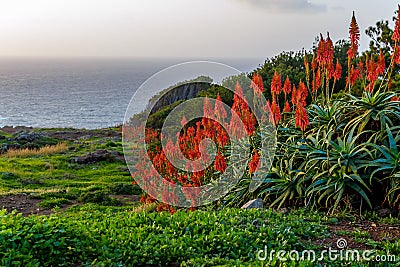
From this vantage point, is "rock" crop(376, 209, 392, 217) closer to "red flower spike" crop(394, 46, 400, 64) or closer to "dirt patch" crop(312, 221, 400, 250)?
"dirt patch" crop(312, 221, 400, 250)

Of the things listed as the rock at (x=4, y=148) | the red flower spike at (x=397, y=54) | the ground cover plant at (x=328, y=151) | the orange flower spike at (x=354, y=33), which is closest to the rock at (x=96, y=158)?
the rock at (x=4, y=148)

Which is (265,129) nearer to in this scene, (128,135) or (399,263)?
(399,263)

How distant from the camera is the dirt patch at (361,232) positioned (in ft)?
14.4

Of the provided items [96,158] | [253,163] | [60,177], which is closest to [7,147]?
[96,158]

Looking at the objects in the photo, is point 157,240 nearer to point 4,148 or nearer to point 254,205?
point 254,205

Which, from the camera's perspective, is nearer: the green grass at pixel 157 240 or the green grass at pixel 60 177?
the green grass at pixel 157 240

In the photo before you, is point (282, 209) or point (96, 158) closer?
point (282, 209)

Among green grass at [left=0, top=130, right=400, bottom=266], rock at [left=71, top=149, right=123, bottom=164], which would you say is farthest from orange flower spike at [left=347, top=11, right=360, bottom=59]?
rock at [left=71, top=149, right=123, bottom=164]

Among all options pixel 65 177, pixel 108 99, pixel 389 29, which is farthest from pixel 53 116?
pixel 389 29

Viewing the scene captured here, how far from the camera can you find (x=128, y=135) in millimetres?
12734

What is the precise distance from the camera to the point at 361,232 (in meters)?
4.74

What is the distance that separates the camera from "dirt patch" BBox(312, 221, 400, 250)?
440 centimetres

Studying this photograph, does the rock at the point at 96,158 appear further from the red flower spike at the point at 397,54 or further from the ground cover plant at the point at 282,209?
the red flower spike at the point at 397,54

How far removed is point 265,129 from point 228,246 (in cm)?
347
